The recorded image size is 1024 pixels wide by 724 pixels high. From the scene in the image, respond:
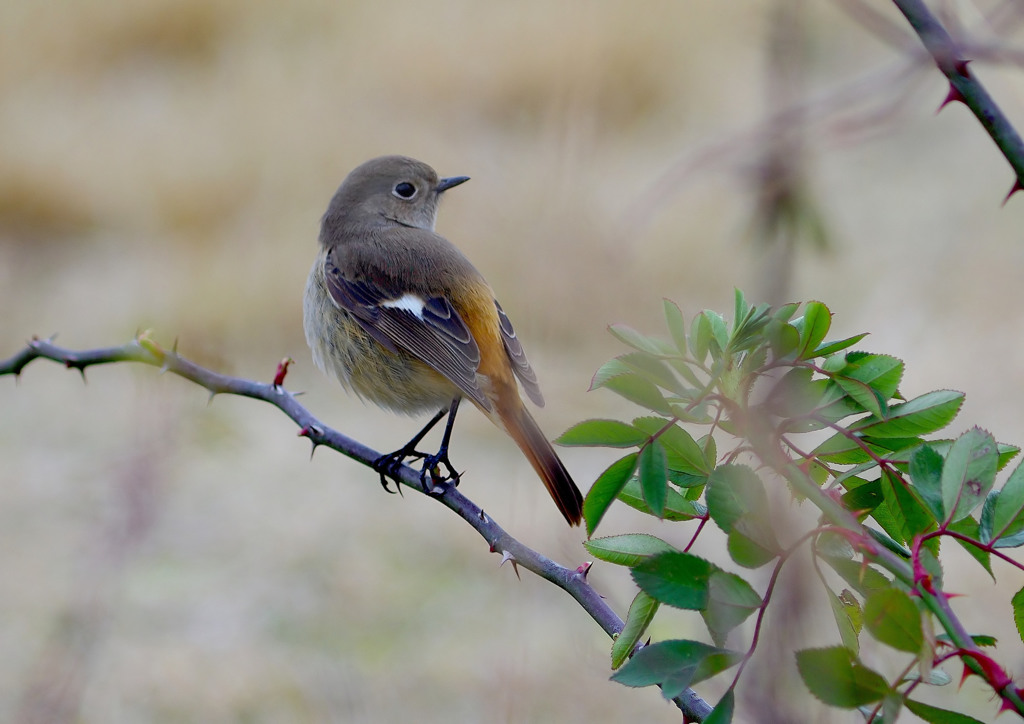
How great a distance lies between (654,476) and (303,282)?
6.88 m

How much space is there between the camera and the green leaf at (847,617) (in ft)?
3.66

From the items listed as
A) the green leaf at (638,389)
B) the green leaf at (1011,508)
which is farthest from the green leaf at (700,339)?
the green leaf at (1011,508)

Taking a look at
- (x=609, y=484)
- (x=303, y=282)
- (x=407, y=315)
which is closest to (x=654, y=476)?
(x=609, y=484)

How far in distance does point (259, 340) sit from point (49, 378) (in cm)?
168

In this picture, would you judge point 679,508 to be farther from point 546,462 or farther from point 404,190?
point 404,190

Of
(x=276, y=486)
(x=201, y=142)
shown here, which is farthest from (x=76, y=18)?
(x=276, y=486)

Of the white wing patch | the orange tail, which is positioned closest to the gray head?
the white wing patch

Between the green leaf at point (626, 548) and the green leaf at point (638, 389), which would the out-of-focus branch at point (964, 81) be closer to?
the green leaf at point (638, 389)

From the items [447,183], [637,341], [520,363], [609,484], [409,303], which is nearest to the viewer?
[609,484]

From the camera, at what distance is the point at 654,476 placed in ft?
3.50

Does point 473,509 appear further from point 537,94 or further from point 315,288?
point 537,94

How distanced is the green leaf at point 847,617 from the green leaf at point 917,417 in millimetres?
191

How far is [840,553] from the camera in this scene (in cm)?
113

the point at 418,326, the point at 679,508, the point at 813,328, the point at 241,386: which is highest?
the point at 813,328
